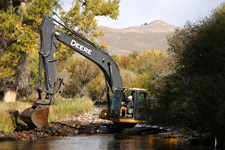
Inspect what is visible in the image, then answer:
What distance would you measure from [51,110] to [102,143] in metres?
9.97

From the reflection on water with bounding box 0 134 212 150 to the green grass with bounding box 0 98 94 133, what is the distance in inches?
132

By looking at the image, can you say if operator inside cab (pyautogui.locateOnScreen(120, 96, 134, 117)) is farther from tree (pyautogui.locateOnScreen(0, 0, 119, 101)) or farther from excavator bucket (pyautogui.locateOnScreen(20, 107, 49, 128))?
tree (pyautogui.locateOnScreen(0, 0, 119, 101))

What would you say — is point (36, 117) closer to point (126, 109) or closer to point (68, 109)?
point (126, 109)

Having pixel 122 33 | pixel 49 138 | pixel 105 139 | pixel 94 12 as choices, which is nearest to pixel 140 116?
pixel 105 139

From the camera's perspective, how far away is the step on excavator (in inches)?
639

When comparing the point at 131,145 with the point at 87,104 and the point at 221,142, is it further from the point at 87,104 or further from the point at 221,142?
the point at 87,104

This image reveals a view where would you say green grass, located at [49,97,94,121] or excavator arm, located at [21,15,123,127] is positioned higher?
excavator arm, located at [21,15,123,127]

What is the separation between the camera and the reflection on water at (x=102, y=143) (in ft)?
43.6

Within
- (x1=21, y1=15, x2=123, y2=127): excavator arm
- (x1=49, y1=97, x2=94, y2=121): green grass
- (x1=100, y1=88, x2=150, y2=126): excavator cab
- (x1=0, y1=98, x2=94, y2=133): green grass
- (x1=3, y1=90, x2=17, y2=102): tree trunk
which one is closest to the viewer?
(x1=21, y1=15, x2=123, y2=127): excavator arm

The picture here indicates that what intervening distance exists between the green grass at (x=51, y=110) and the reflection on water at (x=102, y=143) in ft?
11.0

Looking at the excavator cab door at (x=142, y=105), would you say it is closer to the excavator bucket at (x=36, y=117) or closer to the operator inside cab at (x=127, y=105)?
the operator inside cab at (x=127, y=105)

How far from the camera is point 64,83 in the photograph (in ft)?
55.9

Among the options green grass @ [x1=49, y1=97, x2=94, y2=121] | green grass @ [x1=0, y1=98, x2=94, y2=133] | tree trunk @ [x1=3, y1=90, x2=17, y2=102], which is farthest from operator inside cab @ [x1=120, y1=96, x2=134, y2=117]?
tree trunk @ [x1=3, y1=90, x2=17, y2=102]

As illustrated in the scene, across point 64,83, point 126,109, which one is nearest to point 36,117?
point 64,83
